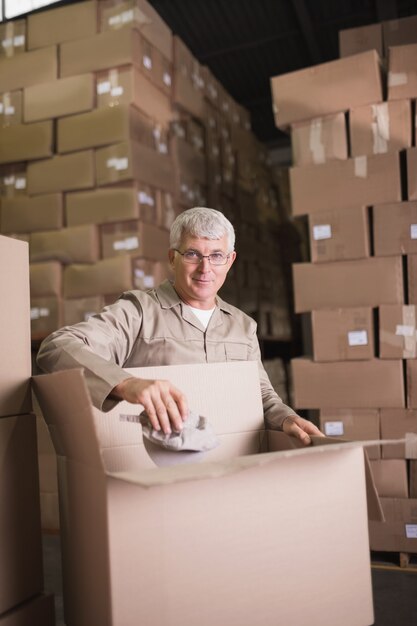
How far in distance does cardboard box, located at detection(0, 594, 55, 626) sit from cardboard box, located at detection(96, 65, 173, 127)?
2781 millimetres

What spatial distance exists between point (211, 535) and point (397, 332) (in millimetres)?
2017

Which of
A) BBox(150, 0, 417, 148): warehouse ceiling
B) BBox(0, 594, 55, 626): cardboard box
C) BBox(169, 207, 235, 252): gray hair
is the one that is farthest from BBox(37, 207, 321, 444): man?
BBox(150, 0, 417, 148): warehouse ceiling

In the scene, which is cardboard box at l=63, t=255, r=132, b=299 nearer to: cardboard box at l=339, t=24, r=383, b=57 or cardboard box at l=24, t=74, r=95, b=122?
cardboard box at l=24, t=74, r=95, b=122

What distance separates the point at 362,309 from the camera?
2824mm

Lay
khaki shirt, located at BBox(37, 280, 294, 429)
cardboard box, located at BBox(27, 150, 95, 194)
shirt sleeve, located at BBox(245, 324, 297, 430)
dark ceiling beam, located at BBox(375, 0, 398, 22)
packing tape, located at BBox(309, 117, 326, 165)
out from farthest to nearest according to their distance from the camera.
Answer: dark ceiling beam, located at BBox(375, 0, 398, 22) → cardboard box, located at BBox(27, 150, 95, 194) → packing tape, located at BBox(309, 117, 326, 165) → khaki shirt, located at BBox(37, 280, 294, 429) → shirt sleeve, located at BBox(245, 324, 297, 430)

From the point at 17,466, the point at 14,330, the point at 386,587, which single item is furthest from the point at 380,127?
the point at 17,466

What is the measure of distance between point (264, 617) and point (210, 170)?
3.81 m

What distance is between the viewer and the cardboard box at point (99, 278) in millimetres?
3350

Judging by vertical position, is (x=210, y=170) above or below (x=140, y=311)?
above

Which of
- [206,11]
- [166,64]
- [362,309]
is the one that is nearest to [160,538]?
[362,309]

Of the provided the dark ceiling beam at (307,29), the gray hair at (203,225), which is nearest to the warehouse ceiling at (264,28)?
the dark ceiling beam at (307,29)

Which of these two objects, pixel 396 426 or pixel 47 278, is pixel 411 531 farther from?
pixel 47 278

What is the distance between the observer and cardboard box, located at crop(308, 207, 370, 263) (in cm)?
283

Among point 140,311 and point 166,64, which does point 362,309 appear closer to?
point 140,311
